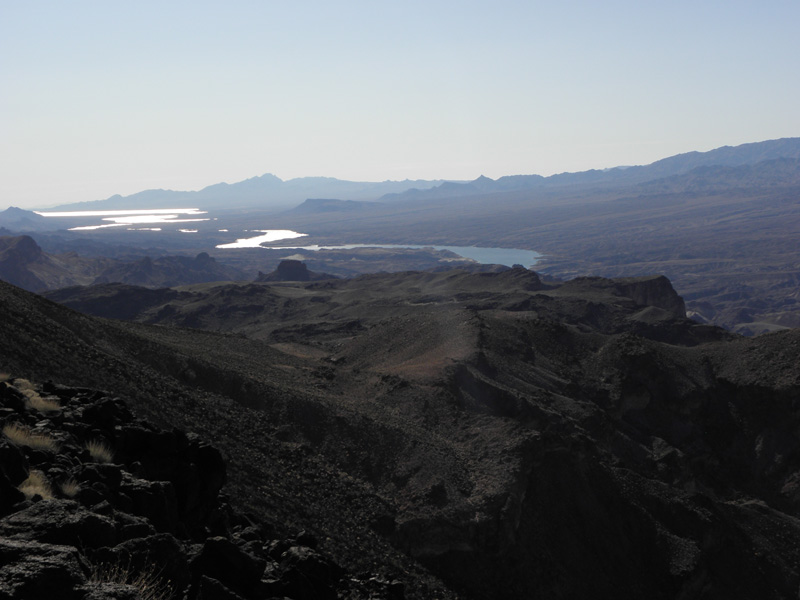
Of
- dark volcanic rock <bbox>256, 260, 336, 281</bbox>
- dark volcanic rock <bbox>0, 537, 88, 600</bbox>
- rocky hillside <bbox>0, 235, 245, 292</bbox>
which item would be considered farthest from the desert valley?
rocky hillside <bbox>0, 235, 245, 292</bbox>

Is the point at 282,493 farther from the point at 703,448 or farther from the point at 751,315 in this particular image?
the point at 751,315

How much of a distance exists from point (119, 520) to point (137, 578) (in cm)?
123

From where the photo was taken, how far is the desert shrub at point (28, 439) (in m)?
10.0

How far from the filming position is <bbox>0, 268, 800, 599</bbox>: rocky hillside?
69.7 ft

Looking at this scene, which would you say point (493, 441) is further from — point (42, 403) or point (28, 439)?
point (28, 439)

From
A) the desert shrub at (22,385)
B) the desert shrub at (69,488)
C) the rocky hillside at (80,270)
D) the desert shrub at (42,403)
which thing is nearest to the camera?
the desert shrub at (69,488)

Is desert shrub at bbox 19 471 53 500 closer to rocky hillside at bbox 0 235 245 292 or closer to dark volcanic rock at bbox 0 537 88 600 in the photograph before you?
dark volcanic rock at bbox 0 537 88 600

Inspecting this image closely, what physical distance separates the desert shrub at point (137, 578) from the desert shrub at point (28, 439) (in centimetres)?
346

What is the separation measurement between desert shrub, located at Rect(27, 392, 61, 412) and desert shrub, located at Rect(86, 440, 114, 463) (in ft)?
4.71

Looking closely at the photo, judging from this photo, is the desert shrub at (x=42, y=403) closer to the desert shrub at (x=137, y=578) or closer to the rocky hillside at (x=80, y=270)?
the desert shrub at (x=137, y=578)

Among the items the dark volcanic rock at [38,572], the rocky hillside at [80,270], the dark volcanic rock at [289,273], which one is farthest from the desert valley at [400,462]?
the rocky hillside at [80,270]

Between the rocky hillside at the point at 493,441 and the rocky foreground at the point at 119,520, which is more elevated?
the rocky foreground at the point at 119,520

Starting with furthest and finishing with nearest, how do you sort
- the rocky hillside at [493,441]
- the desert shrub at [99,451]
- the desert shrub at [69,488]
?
1. the rocky hillside at [493,441]
2. the desert shrub at [99,451]
3. the desert shrub at [69,488]

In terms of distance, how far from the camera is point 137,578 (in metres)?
7.37
